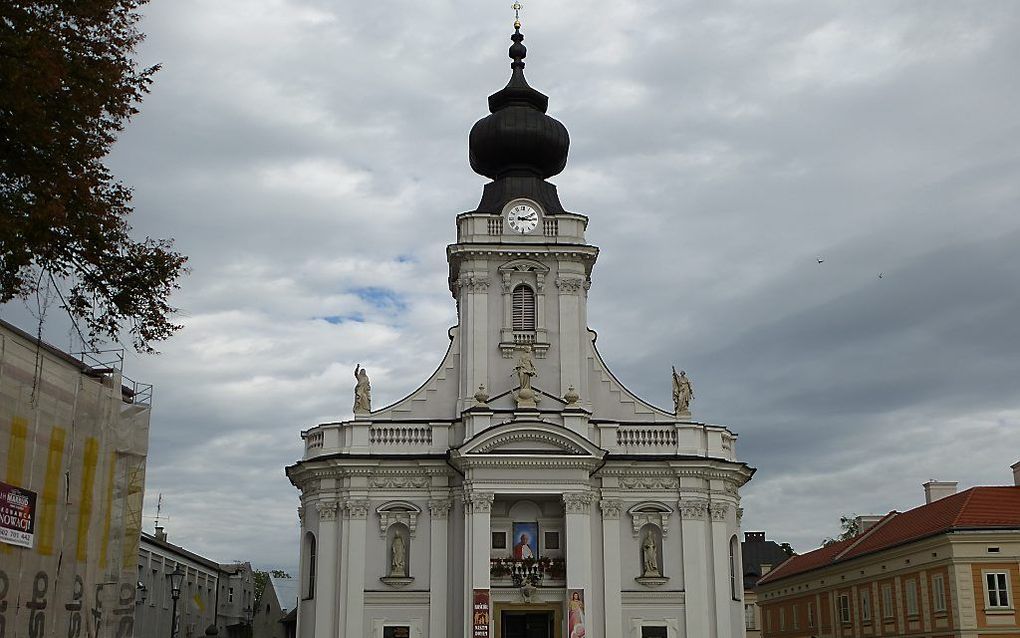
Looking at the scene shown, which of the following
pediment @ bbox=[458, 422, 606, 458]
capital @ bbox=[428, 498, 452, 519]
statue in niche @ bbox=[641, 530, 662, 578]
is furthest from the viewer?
capital @ bbox=[428, 498, 452, 519]

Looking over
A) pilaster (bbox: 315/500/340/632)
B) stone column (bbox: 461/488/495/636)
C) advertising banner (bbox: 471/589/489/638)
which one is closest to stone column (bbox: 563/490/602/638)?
stone column (bbox: 461/488/495/636)

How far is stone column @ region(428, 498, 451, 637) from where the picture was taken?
3791 cm

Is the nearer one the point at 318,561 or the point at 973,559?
the point at 318,561

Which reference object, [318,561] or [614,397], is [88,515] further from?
[614,397]

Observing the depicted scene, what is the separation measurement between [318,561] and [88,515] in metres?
13.9

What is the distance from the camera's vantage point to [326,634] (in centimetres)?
3759

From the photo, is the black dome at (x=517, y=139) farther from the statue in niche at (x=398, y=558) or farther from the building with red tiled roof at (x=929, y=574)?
the building with red tiled roof at (x=929, y=574)

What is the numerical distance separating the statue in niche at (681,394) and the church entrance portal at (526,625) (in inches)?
328

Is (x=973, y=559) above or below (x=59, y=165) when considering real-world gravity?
below

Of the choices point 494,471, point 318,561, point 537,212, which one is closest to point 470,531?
point 494,471

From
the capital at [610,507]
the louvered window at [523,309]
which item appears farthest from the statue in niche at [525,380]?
the capital at [610,507]

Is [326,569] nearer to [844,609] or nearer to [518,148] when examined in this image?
[518,148]

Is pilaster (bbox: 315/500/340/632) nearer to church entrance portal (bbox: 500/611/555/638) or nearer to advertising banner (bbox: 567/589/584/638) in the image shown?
church entrance portal (bbox: 500/611/555/638)

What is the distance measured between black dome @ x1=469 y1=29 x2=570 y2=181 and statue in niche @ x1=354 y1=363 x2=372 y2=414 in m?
9.42
